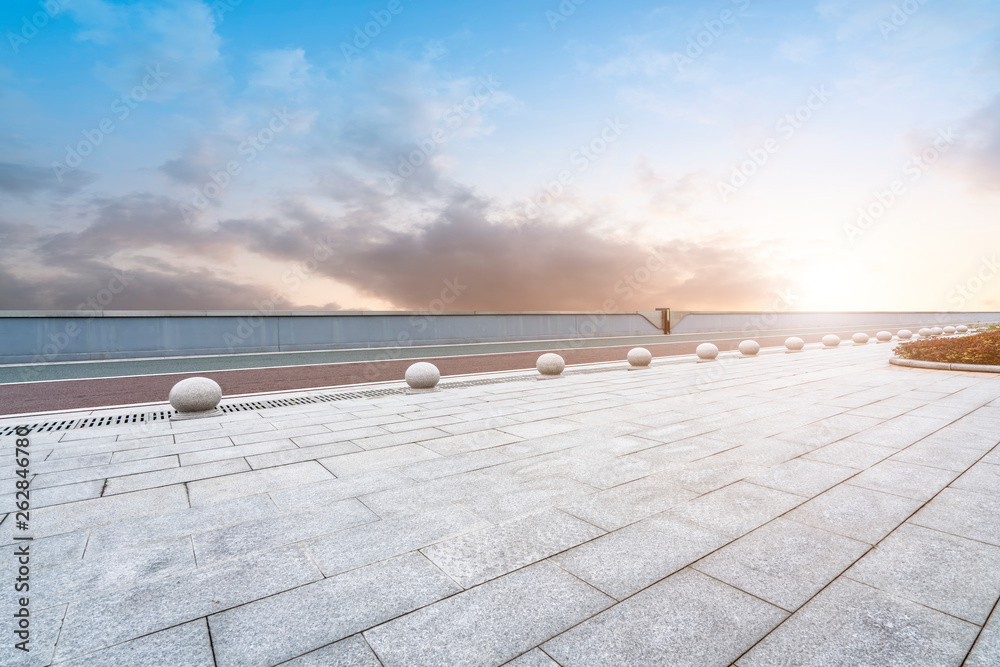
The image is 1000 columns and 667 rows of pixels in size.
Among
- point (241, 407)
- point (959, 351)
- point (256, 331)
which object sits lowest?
point (241, 407)

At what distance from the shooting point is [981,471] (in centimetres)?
558

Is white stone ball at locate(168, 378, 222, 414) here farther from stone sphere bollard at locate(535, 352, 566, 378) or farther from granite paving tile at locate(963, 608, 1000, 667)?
granite paving tile at locate(963, 608, 1000, 667)

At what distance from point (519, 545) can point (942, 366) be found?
16.4 meters

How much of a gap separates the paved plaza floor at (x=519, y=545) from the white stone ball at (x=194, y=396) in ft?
5.64

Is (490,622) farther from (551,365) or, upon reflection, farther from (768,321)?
(768,321)

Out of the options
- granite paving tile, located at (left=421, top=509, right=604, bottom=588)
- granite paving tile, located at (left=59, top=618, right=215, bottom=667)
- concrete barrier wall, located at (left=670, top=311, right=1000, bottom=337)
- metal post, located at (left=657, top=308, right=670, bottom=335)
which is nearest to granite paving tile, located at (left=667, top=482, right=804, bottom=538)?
granite paving tile, located at (left=421, top=509, right=604, bottom=588)

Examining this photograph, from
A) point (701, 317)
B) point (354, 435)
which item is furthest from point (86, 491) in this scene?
point (701, 317)

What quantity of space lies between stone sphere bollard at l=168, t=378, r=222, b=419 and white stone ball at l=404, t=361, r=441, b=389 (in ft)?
13.3

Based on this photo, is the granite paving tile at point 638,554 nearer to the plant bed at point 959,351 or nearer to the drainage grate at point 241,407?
the drainage grate at point 241,407

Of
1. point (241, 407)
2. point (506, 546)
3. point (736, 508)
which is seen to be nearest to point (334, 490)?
point (506, 546)

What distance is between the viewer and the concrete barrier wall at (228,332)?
18.4 m

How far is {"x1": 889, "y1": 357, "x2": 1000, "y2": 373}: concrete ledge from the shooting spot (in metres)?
13.8

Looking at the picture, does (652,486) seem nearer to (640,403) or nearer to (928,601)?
(928,601)

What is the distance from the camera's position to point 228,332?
21672 mm
